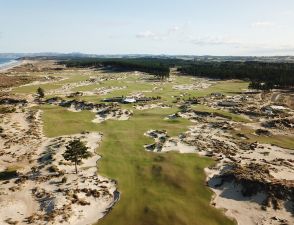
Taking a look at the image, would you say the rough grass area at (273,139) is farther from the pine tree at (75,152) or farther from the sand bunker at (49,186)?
the pine tree at (75,152)

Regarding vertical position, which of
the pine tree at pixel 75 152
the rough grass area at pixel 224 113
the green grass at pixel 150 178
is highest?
the pine tree at pixel 75 152

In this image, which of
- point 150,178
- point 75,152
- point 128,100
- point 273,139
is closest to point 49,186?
point 75,152

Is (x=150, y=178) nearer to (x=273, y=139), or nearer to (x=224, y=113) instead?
(x=273, y=139)

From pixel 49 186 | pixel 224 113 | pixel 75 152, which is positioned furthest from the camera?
pixel 224 113

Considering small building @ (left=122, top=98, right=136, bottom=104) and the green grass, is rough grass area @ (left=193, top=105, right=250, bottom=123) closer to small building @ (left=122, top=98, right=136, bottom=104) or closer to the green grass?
the green grass

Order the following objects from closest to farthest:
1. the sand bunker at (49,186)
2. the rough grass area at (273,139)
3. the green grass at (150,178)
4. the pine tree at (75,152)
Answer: the green grass at (150,178) → the sand bunker at (49,186) → the pine tree at (75,152) → the rough grass area at (273,139)

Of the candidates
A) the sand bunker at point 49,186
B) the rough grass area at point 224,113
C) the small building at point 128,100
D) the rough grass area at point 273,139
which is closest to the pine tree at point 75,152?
the sand bunker at point 49,186

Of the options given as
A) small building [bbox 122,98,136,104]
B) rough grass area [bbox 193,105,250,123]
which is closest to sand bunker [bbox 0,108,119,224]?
rough grass area [bbox 193,105,250,123]

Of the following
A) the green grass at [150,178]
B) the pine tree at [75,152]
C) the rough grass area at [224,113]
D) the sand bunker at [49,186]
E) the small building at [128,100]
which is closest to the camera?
the green grass at [150,178]

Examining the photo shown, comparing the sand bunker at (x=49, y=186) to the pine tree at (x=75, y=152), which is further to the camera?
the pine tree at (x=75, y=152)

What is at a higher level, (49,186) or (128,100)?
(128,100)
